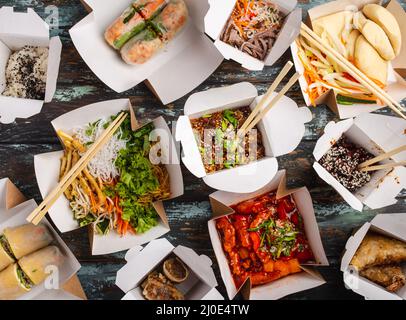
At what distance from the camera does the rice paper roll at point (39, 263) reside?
7.63 ft

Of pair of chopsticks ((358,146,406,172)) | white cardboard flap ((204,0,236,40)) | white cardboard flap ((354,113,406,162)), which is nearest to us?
pair of chopsticks ((358,146,406,172))

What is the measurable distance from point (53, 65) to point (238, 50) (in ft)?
3.14

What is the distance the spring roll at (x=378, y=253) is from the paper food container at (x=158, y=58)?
1.27 meters

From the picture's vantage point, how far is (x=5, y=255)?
235 centimetres

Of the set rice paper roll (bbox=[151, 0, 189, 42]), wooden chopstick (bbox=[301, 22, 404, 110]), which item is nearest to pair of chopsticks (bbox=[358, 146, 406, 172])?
wooden chopstick (bbox=[301, 22, 404, 110])

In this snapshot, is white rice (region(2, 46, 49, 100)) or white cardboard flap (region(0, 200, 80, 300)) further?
white rice (region(2, 46, 49, 100))

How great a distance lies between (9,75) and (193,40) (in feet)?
3.44

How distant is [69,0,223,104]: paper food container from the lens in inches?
91.2

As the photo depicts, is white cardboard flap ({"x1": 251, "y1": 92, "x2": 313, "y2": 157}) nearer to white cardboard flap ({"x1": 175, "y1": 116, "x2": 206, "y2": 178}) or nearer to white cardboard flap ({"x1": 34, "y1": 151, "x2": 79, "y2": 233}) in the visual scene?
white cardboard flap ({"x1": 175, "y1": 116, "x2": 206, "y2": 178})

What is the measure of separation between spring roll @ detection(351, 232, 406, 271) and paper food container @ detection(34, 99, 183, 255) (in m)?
1.04

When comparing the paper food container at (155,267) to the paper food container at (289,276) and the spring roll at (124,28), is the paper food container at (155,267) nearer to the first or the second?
the paper food container at (289,276)
